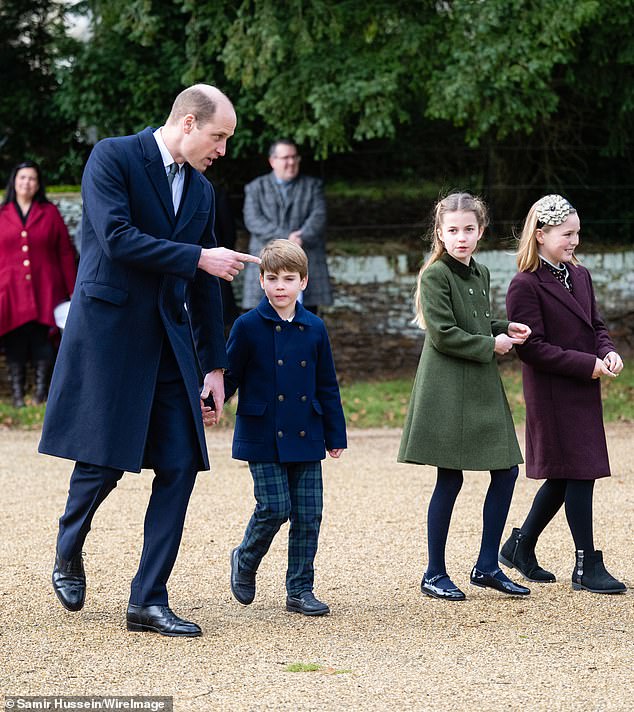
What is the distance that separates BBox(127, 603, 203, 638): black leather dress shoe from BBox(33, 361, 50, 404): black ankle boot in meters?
6.71

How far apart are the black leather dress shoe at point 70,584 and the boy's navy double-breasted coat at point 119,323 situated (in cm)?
40

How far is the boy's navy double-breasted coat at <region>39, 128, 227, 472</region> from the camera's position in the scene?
4.45 metres

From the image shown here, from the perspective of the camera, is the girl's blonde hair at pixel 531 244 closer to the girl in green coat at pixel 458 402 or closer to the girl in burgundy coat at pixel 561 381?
the girl in burgundy coat at pixel 561 381

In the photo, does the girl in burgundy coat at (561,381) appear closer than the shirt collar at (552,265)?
Yes

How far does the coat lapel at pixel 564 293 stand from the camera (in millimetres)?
5352

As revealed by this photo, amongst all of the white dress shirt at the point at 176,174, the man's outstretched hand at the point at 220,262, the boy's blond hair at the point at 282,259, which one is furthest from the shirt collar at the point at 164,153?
the boy's blond hair at the point at 282,259

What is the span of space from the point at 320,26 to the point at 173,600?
7069 millimetres

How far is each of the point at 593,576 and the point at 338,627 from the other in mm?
1174

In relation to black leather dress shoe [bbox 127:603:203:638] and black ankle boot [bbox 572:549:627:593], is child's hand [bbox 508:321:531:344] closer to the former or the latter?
black ankle boot [bbox 572:549:627:593]

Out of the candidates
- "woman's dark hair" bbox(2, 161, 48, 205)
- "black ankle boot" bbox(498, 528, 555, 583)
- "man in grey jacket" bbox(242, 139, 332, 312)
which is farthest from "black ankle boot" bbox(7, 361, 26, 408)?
"black ankle boot" bbox(498, 528, 555, 583)

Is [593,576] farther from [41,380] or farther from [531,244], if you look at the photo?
[41,380]

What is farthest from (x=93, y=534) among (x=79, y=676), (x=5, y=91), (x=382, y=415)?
(x=5, y=91)

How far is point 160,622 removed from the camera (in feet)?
14.7

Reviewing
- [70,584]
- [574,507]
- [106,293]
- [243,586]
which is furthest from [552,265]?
[70,584]
